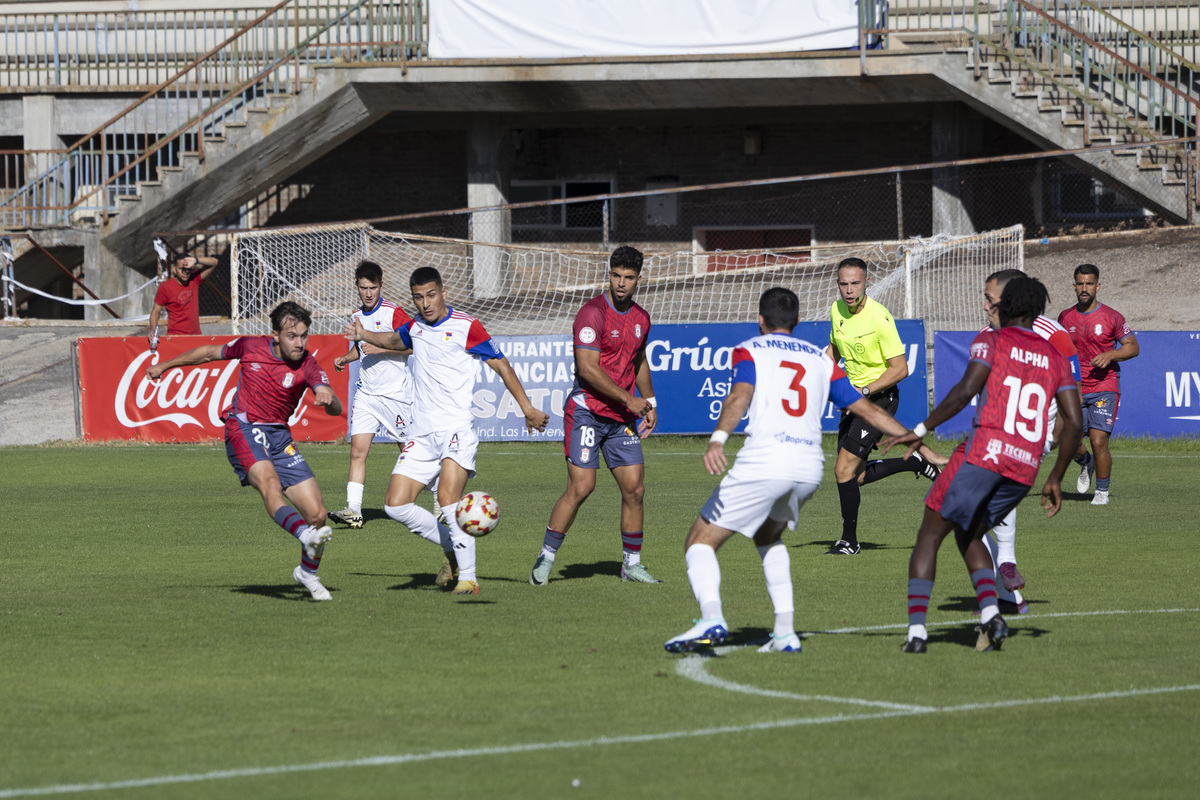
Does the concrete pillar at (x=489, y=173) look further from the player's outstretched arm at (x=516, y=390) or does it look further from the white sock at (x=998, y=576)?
the white sock at (x=998, y=576)

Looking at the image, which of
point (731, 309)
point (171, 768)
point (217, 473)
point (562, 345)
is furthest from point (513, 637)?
point (731, 309)

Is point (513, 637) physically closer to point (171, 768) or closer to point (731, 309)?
point (171, 768)

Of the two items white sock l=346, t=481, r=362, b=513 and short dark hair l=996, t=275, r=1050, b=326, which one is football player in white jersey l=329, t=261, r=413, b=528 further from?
short dark hair l=996, t=275, r=1050, b=326

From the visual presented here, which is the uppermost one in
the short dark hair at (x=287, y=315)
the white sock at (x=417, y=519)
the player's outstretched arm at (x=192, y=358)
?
the short dark hair at (x=287, y=315)

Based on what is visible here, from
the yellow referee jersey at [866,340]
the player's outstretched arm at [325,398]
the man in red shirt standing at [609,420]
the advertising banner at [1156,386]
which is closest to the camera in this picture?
the player's outstretched arm at [325,398]

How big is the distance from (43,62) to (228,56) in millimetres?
4365

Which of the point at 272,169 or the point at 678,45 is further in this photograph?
the point at 272,169

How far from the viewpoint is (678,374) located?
20.8 metres

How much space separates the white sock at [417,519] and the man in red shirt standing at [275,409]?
0.47 meters

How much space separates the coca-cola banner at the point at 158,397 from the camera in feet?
70.5

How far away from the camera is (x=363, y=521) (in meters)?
13.4

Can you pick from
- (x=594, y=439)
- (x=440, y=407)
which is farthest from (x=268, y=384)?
(x=594, y=439)

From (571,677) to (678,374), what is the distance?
14.2 meters

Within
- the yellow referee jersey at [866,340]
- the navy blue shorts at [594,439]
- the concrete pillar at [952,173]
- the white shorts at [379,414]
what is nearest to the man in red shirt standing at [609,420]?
the navy blue shorts at [594,439]
